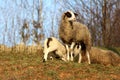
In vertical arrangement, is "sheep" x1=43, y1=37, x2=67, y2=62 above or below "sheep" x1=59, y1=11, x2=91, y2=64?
below

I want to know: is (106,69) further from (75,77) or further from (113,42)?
(113,42)

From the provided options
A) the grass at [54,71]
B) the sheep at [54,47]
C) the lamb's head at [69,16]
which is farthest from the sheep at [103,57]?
the grass at [54,71]

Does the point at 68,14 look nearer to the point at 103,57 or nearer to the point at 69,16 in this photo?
the point at 69,16

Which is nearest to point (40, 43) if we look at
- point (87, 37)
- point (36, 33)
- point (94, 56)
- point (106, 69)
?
point (36, 33)

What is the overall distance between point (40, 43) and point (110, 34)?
7.23 m

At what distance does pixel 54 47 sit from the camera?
626 inches

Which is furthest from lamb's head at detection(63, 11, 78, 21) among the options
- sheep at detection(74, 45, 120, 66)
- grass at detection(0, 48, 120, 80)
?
sheep at detection(74, 45, 120, 66)

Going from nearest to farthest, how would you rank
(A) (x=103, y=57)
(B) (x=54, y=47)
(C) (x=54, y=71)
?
(C) (x=54, y=71), (B) (x=54, y=47), (A) (x=103, y=57)

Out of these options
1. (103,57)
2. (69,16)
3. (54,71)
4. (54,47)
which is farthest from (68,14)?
(54,71)

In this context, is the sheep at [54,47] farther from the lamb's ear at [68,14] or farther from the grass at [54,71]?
the grass at [54,71]

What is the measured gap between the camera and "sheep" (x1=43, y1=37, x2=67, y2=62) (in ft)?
51.0

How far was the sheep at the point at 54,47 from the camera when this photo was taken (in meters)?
15.5

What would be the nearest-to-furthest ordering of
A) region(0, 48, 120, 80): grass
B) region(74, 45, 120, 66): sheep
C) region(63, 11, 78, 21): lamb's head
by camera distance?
1. region(0, 48, 120, 80): grass
2. region(63, 11, 78, 21): lamb's head
3. region(74, 45, 120, 66): sheep

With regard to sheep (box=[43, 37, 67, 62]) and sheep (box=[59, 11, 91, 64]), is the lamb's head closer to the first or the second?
sheep (box=[59, 11, 91, 64])
